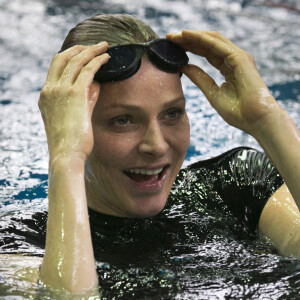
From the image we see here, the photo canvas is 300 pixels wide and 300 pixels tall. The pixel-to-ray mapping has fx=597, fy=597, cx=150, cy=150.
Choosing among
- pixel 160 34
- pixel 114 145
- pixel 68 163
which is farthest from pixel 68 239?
pixel 160 34

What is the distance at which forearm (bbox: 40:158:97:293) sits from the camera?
1.71 m

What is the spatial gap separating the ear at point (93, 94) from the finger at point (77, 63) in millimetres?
72

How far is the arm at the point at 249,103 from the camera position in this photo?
2002 mm

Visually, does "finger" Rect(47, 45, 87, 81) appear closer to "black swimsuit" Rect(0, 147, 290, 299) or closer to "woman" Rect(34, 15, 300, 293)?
"woman" Rect(34, 15, 300, 293)

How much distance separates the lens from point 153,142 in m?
2.02

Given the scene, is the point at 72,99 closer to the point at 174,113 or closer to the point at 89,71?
the point at 89,71

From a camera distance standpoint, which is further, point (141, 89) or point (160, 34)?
point (160, 34)

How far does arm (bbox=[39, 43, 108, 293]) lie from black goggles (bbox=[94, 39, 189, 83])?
42 millimetres

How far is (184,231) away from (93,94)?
67 centimetres

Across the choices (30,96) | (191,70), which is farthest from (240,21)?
(191,70)

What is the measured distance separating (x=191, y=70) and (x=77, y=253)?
0.89m

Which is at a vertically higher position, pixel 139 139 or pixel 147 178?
pixel 139 139

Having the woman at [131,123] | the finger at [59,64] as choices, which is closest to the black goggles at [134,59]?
the woman at [131,123]

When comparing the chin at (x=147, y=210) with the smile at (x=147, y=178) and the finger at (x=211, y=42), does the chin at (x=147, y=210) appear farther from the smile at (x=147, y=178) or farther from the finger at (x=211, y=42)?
the finger at (x=211, y=42)
